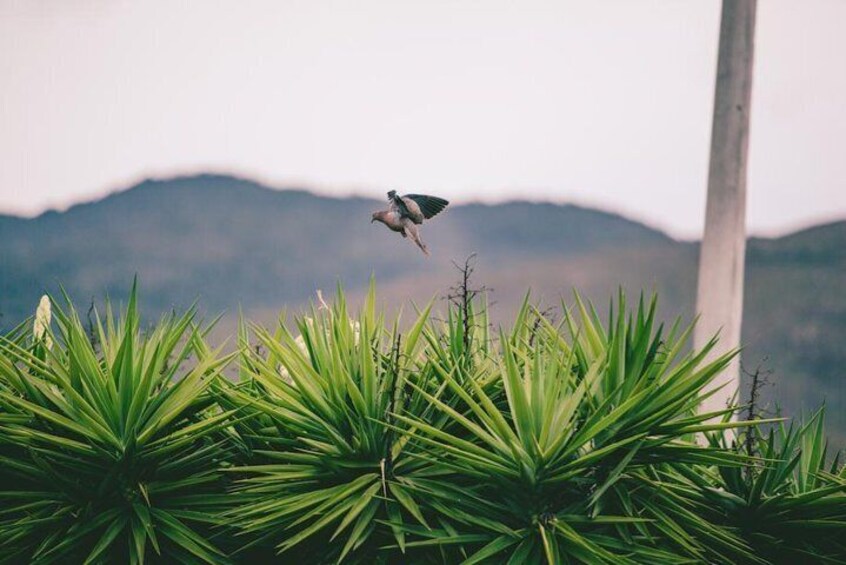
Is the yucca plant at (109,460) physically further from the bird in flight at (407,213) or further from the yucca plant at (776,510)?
the yucca plant at (776,510)

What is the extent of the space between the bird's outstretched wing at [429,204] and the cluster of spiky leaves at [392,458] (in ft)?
1.44

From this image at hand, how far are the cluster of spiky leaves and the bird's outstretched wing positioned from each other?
0.44 meters

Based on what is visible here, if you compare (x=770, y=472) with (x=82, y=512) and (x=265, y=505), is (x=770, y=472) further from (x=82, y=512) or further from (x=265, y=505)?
(x=82, y=512)

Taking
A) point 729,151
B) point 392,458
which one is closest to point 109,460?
point 392,458

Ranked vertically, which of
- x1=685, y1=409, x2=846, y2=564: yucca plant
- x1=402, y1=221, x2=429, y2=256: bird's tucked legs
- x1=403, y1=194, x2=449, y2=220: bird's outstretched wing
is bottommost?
x1=685, y1=409, x2=846, y2=564: yucca plant

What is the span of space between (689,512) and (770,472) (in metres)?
0.55

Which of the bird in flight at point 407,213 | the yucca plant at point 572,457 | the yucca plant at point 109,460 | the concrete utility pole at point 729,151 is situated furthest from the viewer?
the concrete utility pole at point 729,151

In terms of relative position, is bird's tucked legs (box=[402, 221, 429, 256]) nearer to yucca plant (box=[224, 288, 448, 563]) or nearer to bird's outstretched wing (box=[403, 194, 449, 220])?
bird's outstretched wing (box=[403, 194, 449, 220])

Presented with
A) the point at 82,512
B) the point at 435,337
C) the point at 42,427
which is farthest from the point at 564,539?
the point at 42,427

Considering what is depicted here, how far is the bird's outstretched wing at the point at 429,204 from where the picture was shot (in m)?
3.88

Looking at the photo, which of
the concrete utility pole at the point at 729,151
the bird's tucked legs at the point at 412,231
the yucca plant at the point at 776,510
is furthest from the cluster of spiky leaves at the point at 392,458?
the concrete utility pole at the point at 729,151

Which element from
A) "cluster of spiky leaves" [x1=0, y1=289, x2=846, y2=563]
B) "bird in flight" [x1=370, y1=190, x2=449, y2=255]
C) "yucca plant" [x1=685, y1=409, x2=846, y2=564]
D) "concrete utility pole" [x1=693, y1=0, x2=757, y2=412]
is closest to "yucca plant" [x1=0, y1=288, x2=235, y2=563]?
"cluster of spiky leaves" [x1=0, y1=289, x2=846, y2=563]

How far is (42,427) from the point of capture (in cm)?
371

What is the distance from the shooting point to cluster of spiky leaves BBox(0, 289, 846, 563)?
3.25m
